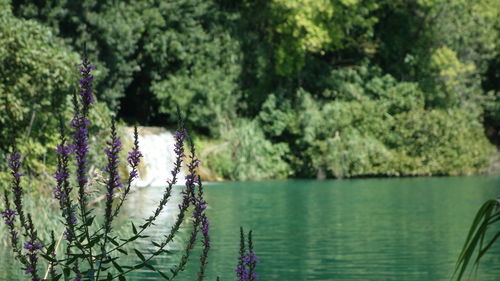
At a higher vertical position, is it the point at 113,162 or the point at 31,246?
the point at 113,162

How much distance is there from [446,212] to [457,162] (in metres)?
17.1

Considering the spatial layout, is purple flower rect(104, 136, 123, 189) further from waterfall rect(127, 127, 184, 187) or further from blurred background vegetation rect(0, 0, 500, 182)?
blurred background vegetation rect(0, 0, 500, 182)

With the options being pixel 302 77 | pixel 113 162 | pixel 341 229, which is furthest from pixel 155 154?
pixel 113 162

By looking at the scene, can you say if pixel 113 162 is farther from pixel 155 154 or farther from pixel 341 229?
pixel 155 154

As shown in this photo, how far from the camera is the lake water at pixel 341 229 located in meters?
11.1

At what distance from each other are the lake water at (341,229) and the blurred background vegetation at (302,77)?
5.57 m

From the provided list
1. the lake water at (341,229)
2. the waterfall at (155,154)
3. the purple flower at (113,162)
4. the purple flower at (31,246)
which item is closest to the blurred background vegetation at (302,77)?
the waterfall at (155,154)

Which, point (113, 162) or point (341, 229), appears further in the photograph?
point (341, 229)

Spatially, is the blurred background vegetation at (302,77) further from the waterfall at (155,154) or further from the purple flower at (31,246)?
the purple flower at (31,246)

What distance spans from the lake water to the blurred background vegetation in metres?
5.57

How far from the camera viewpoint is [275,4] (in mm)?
33750

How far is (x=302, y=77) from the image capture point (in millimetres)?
36188

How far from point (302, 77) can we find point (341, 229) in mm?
20759

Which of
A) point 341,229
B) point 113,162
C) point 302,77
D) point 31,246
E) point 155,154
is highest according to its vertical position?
point 302,77
